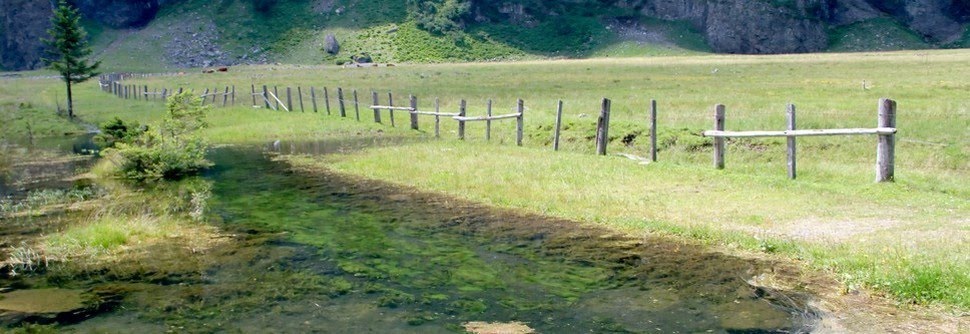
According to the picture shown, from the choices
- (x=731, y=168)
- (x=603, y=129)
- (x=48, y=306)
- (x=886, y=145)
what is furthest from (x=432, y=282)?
(x=603, y=129)

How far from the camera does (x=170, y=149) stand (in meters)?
22.4

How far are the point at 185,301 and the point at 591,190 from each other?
946 centimetres

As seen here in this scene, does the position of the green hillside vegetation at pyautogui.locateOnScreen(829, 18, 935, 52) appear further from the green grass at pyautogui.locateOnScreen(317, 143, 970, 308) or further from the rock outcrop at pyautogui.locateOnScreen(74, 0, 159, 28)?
the green grass at pyautogui.locateOnScreen(317, 143, 970, 308)

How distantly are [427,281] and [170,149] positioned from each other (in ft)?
46.7

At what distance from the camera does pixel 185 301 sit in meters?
10.2

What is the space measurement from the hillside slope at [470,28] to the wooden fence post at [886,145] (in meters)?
101

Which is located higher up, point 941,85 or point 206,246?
point 941,85

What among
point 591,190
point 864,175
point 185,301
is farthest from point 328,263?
point 864,175

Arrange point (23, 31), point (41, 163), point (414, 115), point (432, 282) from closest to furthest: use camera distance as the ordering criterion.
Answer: point (432, 282) < point (41, 163) < point (414, 115) < point (23, 31)

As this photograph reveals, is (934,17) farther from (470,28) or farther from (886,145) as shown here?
(886,145)

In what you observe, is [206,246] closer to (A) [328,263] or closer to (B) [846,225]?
(A) [328,263]

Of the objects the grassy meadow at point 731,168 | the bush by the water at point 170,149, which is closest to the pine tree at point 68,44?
the grassy meadow at point 731,168

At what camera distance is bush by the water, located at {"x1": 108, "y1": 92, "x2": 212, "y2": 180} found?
22.0 metres

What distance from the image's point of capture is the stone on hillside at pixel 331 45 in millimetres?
117000
